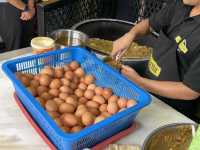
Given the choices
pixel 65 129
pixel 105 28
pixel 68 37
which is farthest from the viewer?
pixel 105 28

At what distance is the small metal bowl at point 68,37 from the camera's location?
51.4 inches

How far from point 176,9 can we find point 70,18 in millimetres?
599

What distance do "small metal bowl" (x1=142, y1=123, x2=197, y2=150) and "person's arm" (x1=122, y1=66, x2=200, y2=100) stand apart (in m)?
0.21

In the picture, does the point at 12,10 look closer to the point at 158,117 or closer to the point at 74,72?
the point at 74,72

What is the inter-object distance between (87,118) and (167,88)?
38 centimetres

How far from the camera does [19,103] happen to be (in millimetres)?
972

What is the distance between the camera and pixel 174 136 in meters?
0.87

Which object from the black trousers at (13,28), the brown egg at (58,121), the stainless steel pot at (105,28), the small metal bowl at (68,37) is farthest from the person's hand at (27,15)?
the brown egg at (58,121)

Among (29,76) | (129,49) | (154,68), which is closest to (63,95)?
(29,76)

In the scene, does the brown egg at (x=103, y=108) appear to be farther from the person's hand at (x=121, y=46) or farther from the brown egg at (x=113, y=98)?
the person's hand at (x=121, y=46)

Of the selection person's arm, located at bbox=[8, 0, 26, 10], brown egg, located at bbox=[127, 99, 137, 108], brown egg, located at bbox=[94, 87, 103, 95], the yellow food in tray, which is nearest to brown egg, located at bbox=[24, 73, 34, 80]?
brown egg, located at bbox=[94, 87, 103, 95]

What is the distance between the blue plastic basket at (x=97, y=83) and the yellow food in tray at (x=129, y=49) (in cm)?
40

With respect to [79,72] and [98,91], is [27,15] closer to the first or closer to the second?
[79,72]

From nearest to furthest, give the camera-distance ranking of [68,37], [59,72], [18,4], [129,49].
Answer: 1. [59,72]
2. [68,37]
3. [129,49]
4. [18,4]
